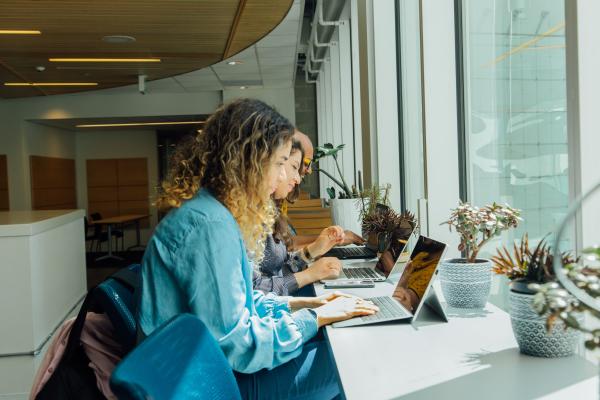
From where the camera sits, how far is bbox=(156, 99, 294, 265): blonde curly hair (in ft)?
5.51

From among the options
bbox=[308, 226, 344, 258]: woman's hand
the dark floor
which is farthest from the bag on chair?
the dark floor

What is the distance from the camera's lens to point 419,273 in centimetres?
183

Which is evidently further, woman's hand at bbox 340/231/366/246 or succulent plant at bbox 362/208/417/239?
woman's hand at bbox 340/231/366/246

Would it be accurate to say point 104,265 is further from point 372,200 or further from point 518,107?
point 518,107

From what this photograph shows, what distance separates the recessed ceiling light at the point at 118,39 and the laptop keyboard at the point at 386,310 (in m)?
4.60

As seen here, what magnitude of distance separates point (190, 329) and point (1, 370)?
292 centimetres

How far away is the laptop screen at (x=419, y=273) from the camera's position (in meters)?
1.73

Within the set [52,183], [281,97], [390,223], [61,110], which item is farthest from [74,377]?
[52,183]

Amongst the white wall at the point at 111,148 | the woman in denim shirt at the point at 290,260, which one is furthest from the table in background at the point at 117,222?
the woman in denim shirt at the point at 290,260

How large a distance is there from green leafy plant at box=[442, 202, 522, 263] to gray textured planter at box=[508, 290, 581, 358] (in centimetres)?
50

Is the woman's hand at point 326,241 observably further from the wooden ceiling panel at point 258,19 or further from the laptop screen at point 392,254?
the wooden ceiling panel at point 258,19

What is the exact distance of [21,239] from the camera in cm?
356

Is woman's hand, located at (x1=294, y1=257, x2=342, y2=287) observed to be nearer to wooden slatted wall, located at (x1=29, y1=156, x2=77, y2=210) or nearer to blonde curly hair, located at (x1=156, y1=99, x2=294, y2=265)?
blonde curly hair, located at (x1=156, y1=99, x2=294, y2=265)

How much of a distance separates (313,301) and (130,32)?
4404 millimetres
